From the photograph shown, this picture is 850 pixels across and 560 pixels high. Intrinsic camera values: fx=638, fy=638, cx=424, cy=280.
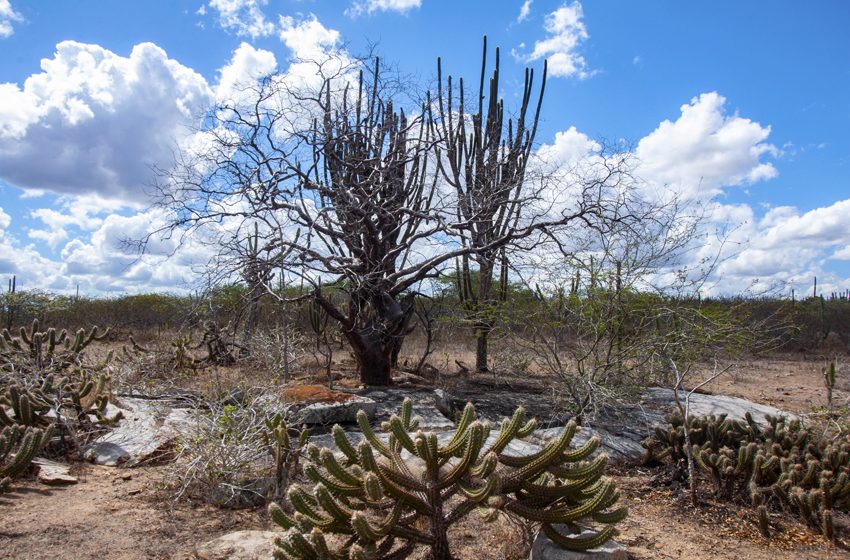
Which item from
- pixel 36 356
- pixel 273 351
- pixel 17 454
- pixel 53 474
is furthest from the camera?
pixel 273 351

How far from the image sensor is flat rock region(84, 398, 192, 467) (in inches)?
231

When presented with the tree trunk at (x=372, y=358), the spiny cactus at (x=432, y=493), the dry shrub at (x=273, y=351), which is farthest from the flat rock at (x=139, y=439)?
the tree trunk at (x=372, y=358)

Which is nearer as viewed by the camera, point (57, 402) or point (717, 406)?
point (57, 402)

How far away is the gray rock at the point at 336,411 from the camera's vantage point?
22.7ft

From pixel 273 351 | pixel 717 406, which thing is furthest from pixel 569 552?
pixel 273 351

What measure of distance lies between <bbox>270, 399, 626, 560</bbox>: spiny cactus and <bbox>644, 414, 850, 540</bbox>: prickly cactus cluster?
183 cm

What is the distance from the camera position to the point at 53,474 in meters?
5.22

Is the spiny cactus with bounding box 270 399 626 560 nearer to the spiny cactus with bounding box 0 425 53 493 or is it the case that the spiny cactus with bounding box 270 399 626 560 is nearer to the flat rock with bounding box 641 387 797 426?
the spiny cactus with bounding box 0 425 53 493

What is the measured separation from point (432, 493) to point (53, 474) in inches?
146

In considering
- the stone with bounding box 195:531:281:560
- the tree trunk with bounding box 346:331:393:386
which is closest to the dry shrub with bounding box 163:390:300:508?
the stone with bounding box 195:531:281:560

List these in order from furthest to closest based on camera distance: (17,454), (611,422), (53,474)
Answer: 1. (611,422)
2. (53,474)
3. (17,454)

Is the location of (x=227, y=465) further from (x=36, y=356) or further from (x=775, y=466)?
(x=775, y=466)

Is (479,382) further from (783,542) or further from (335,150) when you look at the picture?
(783,542)

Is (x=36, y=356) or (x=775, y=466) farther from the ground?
(x=36, y=356)
